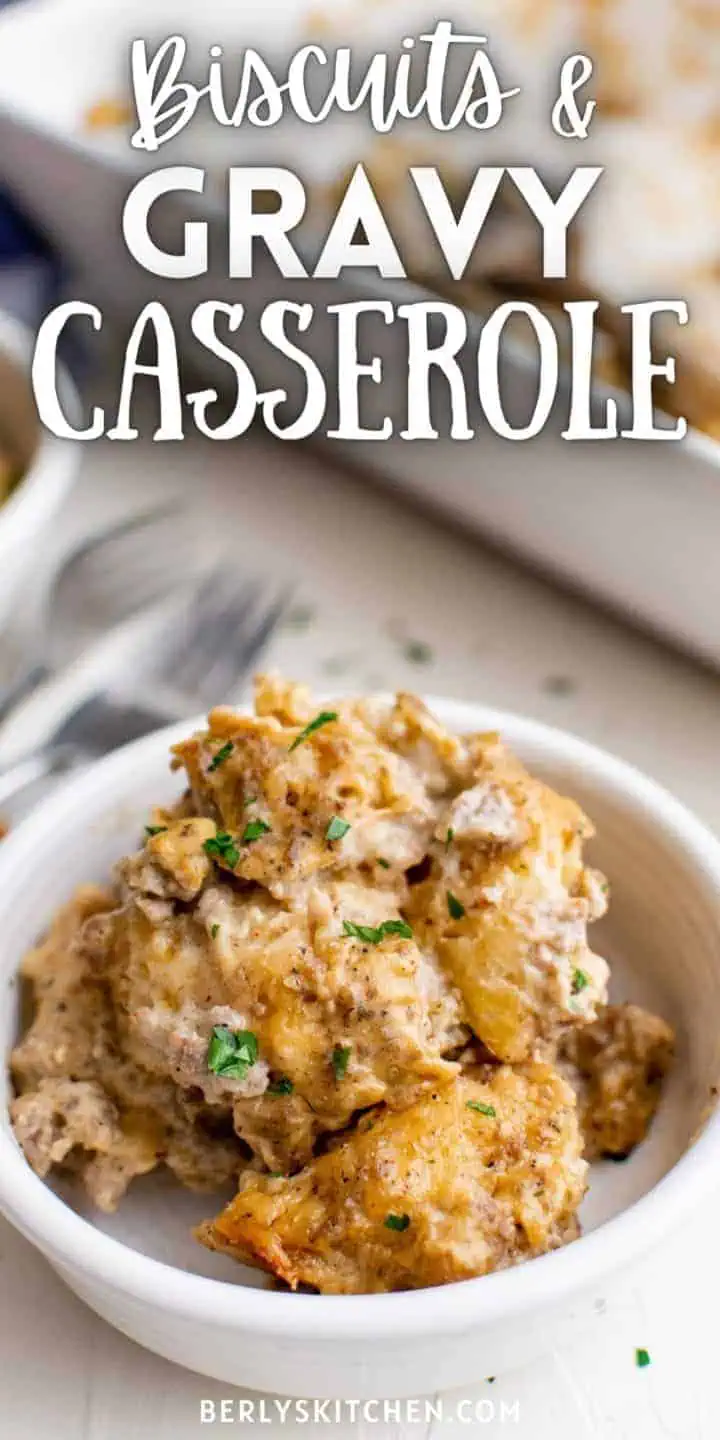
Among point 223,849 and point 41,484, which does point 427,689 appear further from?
point 223,849

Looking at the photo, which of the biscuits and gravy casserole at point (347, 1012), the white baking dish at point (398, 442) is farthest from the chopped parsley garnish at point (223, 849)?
the white baking dish at point (398, 442)

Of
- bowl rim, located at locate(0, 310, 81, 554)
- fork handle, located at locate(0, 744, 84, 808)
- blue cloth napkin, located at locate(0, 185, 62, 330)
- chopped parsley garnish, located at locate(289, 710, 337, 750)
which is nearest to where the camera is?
chopped parsley garnish, located at locate(289, 710, 337, 750)

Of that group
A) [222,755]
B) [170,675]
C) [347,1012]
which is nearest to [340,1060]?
[347,1012]

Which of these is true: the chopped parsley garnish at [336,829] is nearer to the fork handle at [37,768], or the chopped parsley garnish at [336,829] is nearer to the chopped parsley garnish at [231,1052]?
the chopped parsley garnish at [231,1052]

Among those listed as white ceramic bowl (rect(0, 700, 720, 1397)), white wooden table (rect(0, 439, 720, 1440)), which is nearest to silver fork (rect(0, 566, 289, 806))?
white wooden table (rect(0, 439, 720, 1440))

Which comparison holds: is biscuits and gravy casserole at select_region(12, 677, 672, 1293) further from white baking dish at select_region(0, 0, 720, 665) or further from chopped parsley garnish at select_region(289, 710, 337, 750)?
white baking dish at select_region(0, 0, 720, 665)

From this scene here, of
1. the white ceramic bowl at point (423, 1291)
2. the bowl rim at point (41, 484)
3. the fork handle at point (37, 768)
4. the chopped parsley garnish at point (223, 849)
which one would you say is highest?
the bowl rim at point (41, 484)

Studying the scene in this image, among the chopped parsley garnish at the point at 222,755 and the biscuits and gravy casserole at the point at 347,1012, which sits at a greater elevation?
the chopped parsley garnish at the point at 222,755

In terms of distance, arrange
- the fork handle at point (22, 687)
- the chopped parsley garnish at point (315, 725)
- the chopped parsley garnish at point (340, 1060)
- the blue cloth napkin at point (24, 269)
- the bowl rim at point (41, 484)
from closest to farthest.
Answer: the chopped parsley garnish at point (340, 1060), the chopped parsley garnish at point (315, 725), the bowl rim at point (41, 484), the fork handle at point (22, 687), the blue cloth napkin at point (24, 269)
